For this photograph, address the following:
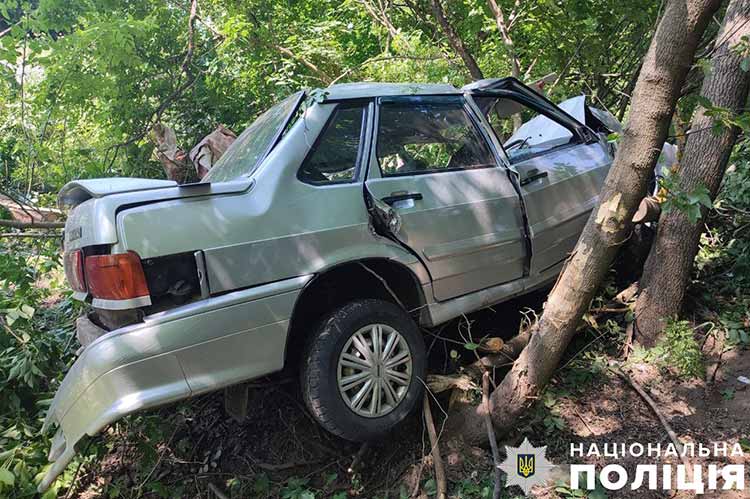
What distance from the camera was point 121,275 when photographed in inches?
82.6

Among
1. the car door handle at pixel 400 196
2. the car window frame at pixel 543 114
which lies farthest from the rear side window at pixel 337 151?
the car window frame at pixel 543 114

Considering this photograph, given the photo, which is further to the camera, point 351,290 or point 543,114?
point 543,114

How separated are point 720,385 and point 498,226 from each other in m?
1.55

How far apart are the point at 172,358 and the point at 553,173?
107 inches

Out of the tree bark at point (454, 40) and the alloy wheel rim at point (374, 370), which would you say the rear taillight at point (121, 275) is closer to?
the alloy wheel rim at point (374, 370)

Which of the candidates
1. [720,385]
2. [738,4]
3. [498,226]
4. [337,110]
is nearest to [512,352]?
[498,226]

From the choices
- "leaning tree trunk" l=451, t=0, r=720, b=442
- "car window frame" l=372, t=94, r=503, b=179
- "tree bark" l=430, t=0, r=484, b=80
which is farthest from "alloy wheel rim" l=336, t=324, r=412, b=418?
"tree bark" l=430, t=0, r=484, b=80

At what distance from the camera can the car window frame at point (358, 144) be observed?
2.63 m

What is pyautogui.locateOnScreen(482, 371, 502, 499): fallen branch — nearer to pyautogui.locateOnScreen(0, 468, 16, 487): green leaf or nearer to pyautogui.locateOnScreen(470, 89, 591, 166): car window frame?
pyautogui.locateOnScreen(470, 89, 591, 166): car window frame

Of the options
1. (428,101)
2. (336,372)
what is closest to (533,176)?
(428,101)

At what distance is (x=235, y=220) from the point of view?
2.31m

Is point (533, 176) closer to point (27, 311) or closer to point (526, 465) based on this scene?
point (526, 465)

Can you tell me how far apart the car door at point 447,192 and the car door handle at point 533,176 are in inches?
5.4

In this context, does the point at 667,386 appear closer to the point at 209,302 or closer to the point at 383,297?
the point at 383,297
